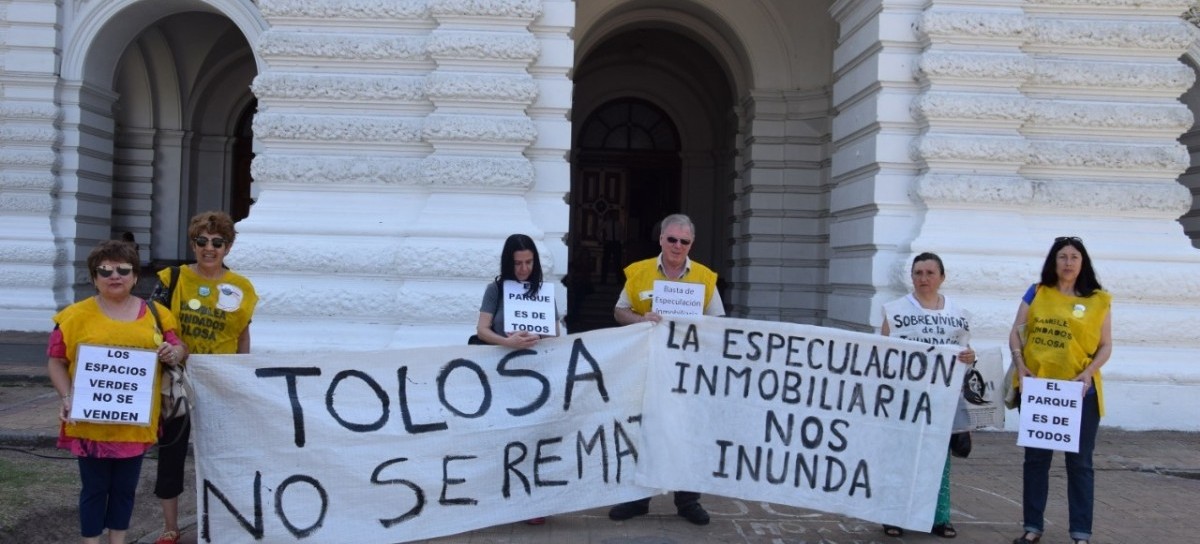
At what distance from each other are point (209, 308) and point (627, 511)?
2632 mm

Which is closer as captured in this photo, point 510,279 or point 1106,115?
point 510,279

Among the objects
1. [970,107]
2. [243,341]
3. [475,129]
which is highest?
[970,107]

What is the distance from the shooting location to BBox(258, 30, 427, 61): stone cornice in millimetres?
9914

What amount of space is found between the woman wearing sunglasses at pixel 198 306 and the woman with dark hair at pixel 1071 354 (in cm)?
438

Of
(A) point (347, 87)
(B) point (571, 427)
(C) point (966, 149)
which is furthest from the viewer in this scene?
(A) point (347, 87)

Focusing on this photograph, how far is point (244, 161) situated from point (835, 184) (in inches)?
530

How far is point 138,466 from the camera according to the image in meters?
4.93

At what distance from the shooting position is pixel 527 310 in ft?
19.5

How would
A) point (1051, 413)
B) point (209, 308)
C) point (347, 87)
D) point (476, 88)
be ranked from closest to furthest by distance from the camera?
point (209, 308), point (1051, 413), point (476, 88), point (347, 87)

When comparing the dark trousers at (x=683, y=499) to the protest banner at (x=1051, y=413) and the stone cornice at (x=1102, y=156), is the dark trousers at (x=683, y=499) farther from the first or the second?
the stone cornice at (x=1102, y=156)

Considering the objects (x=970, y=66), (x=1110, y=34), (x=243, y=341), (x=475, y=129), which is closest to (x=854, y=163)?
(x=970, y=66)

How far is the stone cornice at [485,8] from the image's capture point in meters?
9.78

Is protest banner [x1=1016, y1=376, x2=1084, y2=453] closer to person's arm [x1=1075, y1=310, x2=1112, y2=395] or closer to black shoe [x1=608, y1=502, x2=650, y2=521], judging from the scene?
person's arm [x1=1075, y1=310, x2=1112, y2=395]

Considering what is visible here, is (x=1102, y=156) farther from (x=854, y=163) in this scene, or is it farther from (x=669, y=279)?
(x=669, y=279)
